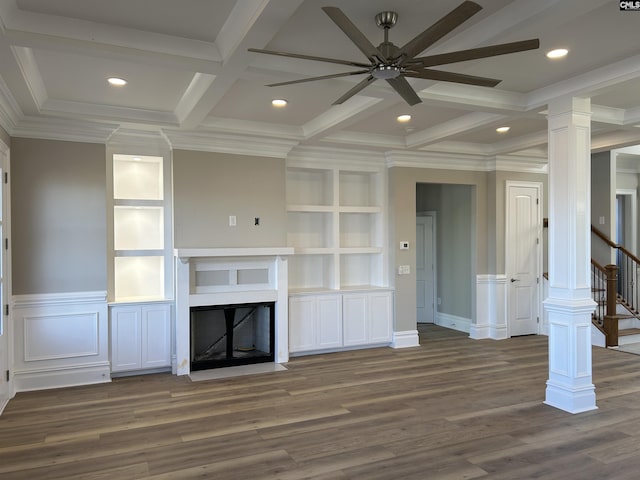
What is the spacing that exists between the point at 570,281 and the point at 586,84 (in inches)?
64.5

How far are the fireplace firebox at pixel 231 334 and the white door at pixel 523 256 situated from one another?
3825mm

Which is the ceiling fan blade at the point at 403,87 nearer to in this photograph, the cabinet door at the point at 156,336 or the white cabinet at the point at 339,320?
the white cabinet at the point at 339,320

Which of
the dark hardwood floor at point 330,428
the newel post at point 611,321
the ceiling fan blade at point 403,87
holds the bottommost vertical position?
the dark hardwood floor at point 330,428

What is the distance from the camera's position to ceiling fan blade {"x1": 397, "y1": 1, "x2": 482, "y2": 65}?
208cm

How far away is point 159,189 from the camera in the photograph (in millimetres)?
5746

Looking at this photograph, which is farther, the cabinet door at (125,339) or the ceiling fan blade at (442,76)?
the cabinet door at (125,339)

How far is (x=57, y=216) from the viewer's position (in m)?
4.91

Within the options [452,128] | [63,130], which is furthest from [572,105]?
[63,130]

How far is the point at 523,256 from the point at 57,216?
641cm

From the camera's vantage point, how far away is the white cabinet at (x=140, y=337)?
5.21 metres

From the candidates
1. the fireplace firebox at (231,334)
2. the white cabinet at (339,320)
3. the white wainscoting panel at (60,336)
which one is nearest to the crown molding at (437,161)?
the white cabinet at (339,320)

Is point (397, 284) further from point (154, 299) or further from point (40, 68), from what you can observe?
point (40, 68)

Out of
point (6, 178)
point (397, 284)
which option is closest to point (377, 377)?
point (397, 284)

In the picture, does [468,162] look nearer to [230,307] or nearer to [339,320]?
[339,320]
